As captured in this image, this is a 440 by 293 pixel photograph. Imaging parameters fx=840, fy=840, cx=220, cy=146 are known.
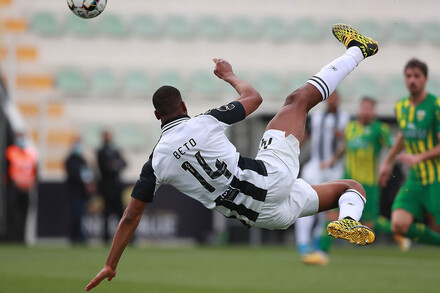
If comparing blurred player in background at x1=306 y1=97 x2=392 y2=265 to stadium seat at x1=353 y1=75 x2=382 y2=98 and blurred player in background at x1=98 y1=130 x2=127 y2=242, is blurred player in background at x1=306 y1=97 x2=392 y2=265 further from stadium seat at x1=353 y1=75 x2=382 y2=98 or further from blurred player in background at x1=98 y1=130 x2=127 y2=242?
stadium seat at x1=353 y1=75 x2=382 y2=98

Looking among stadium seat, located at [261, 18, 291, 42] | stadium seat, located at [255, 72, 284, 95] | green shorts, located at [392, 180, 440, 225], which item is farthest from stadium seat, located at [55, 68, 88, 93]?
green shorts, located at [392, 180, 440, 225]

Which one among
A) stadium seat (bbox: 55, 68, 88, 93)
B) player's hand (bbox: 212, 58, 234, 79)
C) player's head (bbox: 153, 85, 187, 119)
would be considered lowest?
player's head (bbox: 153, 85, 187, 119)

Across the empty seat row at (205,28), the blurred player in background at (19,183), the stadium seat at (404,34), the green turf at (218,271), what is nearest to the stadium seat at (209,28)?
the empty seat row at (205,28)

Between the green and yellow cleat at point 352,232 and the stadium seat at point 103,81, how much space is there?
58.7 feet

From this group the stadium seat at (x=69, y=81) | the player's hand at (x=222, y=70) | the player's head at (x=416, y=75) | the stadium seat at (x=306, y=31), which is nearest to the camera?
the player's hand at (x=222, y=70)

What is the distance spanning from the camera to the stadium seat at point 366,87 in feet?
83.0

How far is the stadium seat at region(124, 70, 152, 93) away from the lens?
78.2ft

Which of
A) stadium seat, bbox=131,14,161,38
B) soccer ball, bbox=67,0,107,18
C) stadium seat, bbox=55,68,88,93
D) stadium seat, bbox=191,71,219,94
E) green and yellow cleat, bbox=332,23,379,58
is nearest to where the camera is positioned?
soccer ball, bbox=67,0,107,18

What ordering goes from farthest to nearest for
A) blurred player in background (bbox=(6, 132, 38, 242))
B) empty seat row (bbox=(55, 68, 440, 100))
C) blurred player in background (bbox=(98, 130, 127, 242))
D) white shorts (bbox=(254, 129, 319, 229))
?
empty seat row (bbox=(55, 68, 440, 100)) < blurred player in background (bbox=(6, 132, 38, 242)) < blurred player in background (bbox=(98, 130, 127, 242)) < white shorts (bbox=(254, 129, 319, 229))

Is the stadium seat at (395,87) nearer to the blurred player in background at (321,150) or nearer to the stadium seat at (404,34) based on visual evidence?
the stadium seat at (404,34)

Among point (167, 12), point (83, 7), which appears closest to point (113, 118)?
point (167, 12)

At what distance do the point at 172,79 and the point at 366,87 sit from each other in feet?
20.0

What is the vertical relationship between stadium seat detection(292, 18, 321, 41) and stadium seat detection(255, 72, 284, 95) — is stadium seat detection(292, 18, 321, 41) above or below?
above

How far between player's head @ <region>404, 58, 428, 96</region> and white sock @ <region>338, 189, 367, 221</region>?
2497 mm
